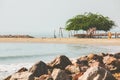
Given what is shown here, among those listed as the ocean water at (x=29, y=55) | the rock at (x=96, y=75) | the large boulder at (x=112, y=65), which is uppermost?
the rock at (x=96, y=75)

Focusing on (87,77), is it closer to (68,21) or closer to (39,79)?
(39,79)

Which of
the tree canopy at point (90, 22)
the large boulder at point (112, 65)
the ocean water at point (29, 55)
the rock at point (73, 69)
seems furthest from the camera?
the tree canopy at point (90, 22)

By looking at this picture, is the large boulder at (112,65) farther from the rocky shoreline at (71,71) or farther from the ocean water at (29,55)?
the ocean water at (29,55)

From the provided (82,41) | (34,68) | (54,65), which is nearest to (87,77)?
(34,68)

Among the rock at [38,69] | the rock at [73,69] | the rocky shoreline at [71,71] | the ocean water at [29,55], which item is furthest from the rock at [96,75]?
the ocean water at [29,55]

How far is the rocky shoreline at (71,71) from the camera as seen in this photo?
10.9 meters

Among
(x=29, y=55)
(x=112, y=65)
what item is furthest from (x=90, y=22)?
(x=112, y=65)

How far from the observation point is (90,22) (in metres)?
69.1

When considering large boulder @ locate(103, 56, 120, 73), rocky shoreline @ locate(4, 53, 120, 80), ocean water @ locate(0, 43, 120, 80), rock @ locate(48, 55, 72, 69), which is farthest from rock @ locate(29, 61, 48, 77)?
large boulder @ locate(103, 56, 120, 73)

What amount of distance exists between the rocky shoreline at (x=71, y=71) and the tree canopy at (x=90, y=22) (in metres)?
51.0

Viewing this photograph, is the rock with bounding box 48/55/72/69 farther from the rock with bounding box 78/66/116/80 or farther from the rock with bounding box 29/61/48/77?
the rock with bounding box 78/66/116/80

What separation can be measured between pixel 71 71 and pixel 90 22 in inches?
2160

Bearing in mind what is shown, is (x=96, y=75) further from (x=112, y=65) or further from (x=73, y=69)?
(x=112, y=65)

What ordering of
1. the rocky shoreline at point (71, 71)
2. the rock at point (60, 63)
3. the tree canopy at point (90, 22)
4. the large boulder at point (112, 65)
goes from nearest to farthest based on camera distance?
the rocky shoreline at point (71, 71) → the large boulder at point (112, 65) → the rock at point (60, 63) → the tree canopy at point (90, 22)
